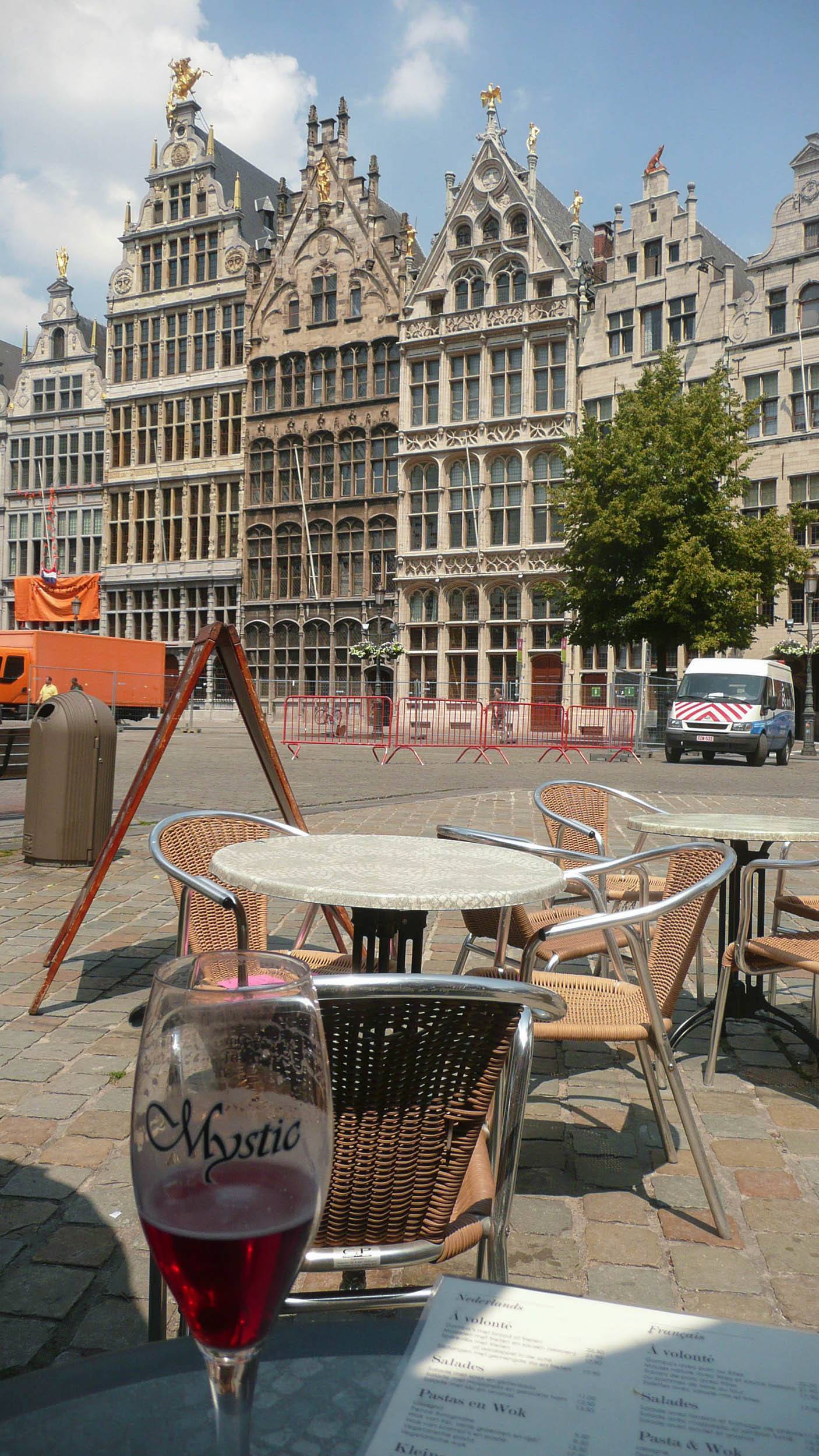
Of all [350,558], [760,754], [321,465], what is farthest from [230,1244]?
[321,465]

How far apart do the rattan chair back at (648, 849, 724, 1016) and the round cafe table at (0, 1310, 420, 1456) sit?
238 centimetres

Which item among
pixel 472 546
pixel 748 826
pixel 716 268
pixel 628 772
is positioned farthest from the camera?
pixel 472 546

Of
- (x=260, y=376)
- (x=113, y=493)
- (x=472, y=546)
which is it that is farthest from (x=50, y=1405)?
(x=113, y=493)

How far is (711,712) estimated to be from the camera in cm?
2156

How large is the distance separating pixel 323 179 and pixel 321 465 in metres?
10.9

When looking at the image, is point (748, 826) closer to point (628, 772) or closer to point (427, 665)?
point (628, 772)

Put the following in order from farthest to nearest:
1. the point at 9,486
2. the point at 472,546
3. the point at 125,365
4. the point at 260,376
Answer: the point at 9,486, the point at 125,365, the point at 260,376, the point at 472,546

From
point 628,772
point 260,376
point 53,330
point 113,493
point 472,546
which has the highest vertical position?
point 53,330

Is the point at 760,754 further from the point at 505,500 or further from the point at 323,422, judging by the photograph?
the point at 323,422

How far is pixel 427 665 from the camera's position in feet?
135

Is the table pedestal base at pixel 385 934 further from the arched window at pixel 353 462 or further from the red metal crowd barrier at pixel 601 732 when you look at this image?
the arched window at pixel 353 462

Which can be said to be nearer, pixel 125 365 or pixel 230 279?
pixel 230 279

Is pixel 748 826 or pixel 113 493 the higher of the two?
pixel 113 493

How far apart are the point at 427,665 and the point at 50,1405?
133 ft
